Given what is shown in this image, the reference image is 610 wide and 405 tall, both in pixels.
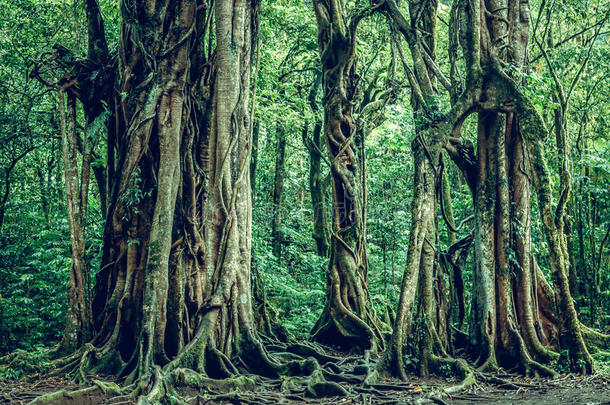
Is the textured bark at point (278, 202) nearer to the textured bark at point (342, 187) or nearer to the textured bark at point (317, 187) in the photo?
the textured bark at point (317, 187)

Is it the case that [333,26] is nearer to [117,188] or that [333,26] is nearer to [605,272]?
[117,188]

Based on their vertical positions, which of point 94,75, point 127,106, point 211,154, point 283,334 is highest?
point 94,75

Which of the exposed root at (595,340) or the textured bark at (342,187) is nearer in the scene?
the exposed root at (595,340)

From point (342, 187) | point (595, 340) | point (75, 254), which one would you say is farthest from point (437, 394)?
point (75, 254)

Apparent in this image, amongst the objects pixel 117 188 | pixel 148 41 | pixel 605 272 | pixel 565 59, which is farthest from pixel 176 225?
pixel 605 272

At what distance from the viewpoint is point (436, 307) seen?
695 centimetres

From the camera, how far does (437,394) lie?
5414mm

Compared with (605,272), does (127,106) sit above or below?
above

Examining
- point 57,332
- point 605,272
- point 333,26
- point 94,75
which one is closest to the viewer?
point 94,75

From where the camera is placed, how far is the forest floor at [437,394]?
17.1ft

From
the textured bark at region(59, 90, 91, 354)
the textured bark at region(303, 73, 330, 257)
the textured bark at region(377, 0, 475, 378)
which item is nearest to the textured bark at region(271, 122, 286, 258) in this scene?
the textured bark at region(303, 73, 330, 257)

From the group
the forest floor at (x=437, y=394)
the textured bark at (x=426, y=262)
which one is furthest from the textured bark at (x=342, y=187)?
the forest floor at (x=437, y=394)

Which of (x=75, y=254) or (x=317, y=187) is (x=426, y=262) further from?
(x=317, y=187)

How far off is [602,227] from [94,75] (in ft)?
35.1
